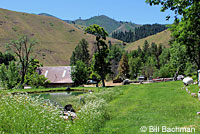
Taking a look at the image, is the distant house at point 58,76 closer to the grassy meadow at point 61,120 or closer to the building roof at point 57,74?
the building roof at point 57,74

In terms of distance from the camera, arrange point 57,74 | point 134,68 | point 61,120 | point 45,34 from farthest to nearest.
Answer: point 45,34 → point 134,68 → point 57,74 → point 61,120

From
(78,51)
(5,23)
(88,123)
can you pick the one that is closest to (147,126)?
(88,123)

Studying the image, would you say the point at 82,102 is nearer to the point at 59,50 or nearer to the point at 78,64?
the point at 78,64

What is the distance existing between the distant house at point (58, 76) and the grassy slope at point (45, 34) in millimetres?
55466

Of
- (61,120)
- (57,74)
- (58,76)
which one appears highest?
(57,74)

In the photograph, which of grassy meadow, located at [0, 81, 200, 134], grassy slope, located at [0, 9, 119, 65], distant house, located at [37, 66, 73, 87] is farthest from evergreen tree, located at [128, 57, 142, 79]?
grassy meadow, located at [0, 81, 200, 134]

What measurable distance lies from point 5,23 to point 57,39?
109ft

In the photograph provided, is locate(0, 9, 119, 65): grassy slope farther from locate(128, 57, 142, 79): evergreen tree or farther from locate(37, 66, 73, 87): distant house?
locate(37, 66, 73, 87): distant house

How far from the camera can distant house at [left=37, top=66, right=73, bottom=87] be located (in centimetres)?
5612

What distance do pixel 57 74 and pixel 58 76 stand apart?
0.85 meters

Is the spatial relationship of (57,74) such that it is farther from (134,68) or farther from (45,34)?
(45,34)

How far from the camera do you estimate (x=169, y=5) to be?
955cm

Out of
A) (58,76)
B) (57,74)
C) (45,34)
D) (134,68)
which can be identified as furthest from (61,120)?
(45,34)

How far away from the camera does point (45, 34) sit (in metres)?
152
